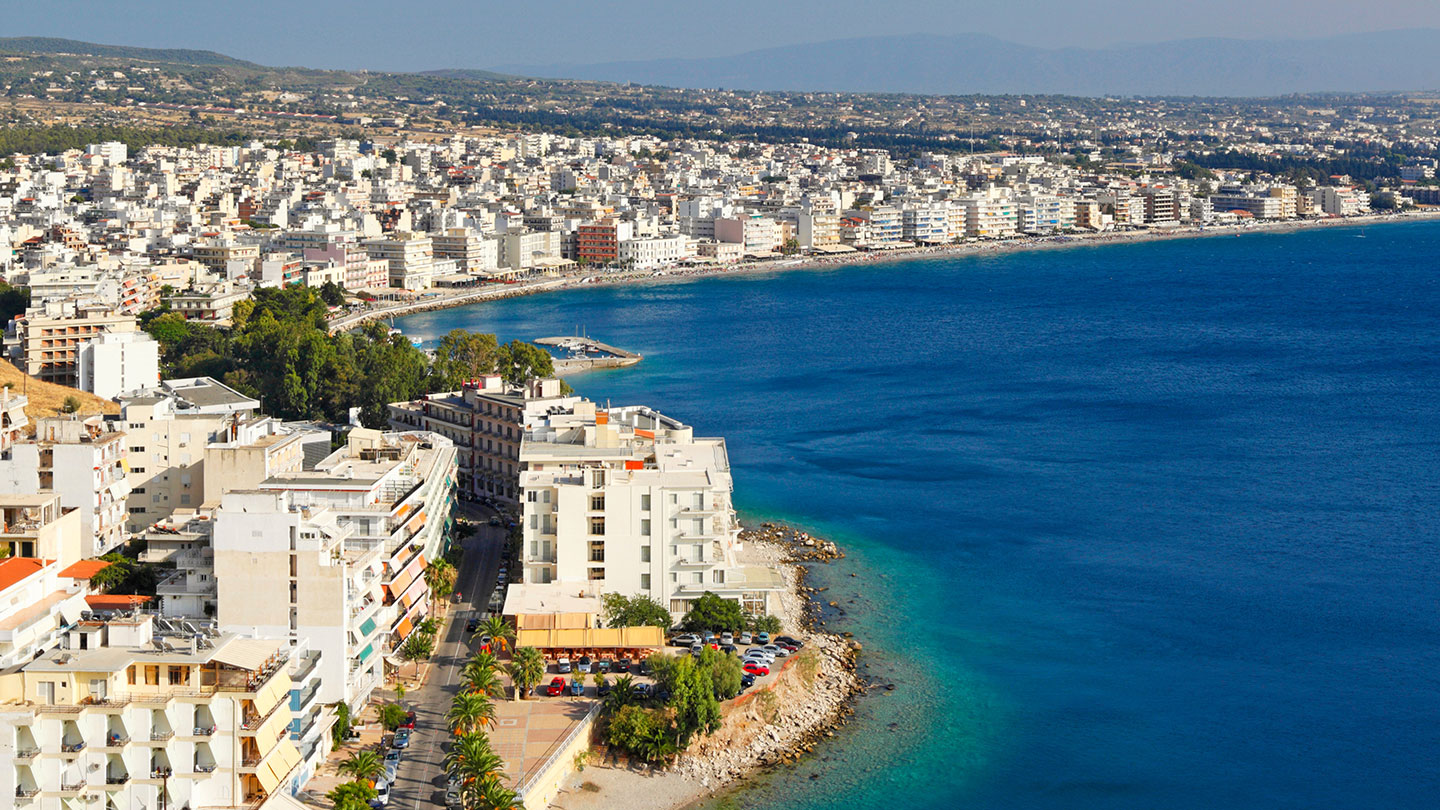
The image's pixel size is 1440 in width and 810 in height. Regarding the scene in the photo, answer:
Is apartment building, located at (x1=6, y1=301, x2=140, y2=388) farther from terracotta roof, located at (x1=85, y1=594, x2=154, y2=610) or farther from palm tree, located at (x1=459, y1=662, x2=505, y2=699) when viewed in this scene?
palm tree, located at (x1=459, y1=662, x2=505, y2=699)

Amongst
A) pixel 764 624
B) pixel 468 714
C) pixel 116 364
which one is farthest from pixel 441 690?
pixel 116 364

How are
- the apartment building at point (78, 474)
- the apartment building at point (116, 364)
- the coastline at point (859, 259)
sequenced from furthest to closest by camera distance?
the coastline at point (859, 259)
the apartment building at point (116, 364)
the apartment building at point (78, 474)

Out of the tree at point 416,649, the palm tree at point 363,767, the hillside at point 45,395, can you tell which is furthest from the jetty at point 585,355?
the palm tree at point 363,767

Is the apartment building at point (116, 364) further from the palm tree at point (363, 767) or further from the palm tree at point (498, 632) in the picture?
the palm tree at point (363, 767)

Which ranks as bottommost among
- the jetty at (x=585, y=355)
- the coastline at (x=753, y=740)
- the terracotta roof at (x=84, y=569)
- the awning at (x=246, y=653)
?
the coastline at (x=753, y=740)

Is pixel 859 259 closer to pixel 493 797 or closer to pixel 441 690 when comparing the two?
pixel 441 690

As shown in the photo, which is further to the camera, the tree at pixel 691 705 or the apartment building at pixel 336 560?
the tree at pixel 691 705

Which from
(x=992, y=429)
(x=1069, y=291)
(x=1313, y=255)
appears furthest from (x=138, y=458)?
(x=1313, y=255)
